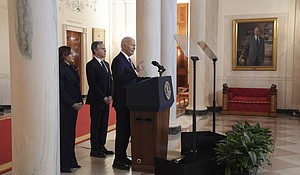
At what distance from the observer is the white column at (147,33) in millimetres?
5672

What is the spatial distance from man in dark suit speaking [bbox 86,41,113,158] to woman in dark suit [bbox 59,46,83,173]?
1.54ft

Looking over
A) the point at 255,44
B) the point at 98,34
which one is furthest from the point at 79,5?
the point at 255,44

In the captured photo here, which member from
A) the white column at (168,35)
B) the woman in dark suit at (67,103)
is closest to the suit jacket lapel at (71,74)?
the woman in dark suit at (67,103)

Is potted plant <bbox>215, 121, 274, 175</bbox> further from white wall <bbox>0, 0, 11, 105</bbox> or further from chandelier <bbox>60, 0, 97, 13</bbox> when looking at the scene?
chandelier <bbox>60, 0, 97, 13</bbox>

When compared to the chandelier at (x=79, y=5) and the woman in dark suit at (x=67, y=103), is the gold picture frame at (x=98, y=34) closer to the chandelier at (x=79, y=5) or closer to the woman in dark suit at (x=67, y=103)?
the chandelier at (x=79, y=5)

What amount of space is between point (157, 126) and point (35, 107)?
187 centimetres

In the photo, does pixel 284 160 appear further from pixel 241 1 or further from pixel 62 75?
pixel 241 1

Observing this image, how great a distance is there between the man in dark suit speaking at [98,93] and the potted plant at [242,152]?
6.22ft

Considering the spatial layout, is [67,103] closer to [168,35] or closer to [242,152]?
[242,152]

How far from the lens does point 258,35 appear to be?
10852 millimetres

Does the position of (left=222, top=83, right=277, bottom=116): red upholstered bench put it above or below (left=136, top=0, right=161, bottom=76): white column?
below

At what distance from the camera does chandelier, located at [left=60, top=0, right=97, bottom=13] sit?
13.1 m

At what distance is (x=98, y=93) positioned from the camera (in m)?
5.14

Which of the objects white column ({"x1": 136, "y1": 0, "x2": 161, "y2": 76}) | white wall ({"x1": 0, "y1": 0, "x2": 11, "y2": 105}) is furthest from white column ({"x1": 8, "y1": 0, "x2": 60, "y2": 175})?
white wall ({"x1": 0, "y1": 0, "x2": 11, "y2": 105})
